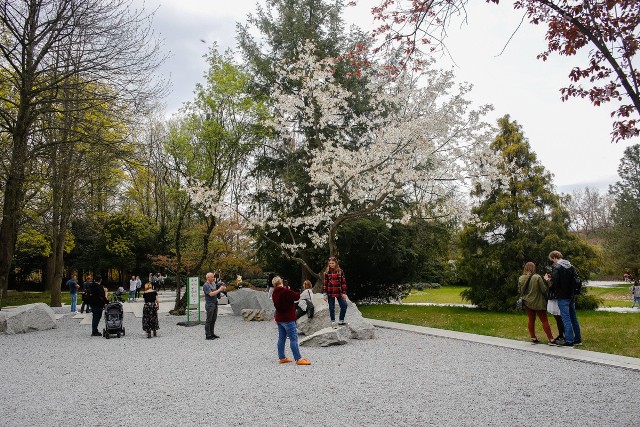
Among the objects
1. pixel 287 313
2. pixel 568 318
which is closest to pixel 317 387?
pixel 287 313

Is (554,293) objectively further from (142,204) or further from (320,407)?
(142,204)

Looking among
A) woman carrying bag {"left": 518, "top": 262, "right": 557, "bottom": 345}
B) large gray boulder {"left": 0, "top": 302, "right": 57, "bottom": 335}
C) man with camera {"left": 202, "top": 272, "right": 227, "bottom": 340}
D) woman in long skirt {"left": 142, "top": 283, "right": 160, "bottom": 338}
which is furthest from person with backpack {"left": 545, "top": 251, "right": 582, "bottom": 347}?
large gray boulder {"left": 0, "top": 302, "right": 57, "bottom": 335}

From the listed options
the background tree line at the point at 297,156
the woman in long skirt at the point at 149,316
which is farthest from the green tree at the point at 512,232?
the woman in long skirt at the point at 149,316

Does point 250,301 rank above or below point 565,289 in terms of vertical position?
below

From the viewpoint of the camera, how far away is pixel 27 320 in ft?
46.9

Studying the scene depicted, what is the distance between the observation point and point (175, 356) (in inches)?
376

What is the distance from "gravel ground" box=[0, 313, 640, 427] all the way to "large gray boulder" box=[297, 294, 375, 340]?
28.7 inches

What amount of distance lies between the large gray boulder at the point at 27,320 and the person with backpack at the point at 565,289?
14.7 metres

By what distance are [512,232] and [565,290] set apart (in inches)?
401

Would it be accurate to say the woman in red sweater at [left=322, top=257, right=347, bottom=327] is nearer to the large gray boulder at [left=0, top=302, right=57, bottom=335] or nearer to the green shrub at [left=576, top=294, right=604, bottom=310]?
the large gray boulder at [left=0, top=302, right=57, bottom=335]

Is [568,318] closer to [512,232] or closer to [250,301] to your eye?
[512,232]

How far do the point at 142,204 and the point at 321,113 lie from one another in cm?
3147

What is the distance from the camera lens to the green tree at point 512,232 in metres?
17.9

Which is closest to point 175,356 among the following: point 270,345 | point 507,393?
point 270,345
